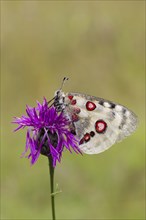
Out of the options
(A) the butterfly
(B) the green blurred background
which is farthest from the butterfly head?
(B) the green blurred background

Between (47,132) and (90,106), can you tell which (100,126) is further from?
(47,132)

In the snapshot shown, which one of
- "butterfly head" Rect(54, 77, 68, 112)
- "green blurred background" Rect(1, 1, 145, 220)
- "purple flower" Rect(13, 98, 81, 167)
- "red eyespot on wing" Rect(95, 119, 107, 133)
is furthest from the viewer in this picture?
"green blurred background" Rect(1, 1, 145, 220)

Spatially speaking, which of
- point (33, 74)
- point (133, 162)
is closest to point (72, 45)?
point (33, 74)

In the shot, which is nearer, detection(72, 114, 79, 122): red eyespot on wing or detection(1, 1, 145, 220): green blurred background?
detection(72, 114, 79, 122): red eyespot on wing

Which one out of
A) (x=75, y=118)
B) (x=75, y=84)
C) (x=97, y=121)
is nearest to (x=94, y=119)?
(x=97, y=121)

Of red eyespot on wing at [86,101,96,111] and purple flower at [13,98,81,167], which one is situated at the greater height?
red eyespot on wing at [86,101,96,111]

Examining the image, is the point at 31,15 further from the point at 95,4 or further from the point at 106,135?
the point at 106,135

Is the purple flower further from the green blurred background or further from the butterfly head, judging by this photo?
the green blurred background
